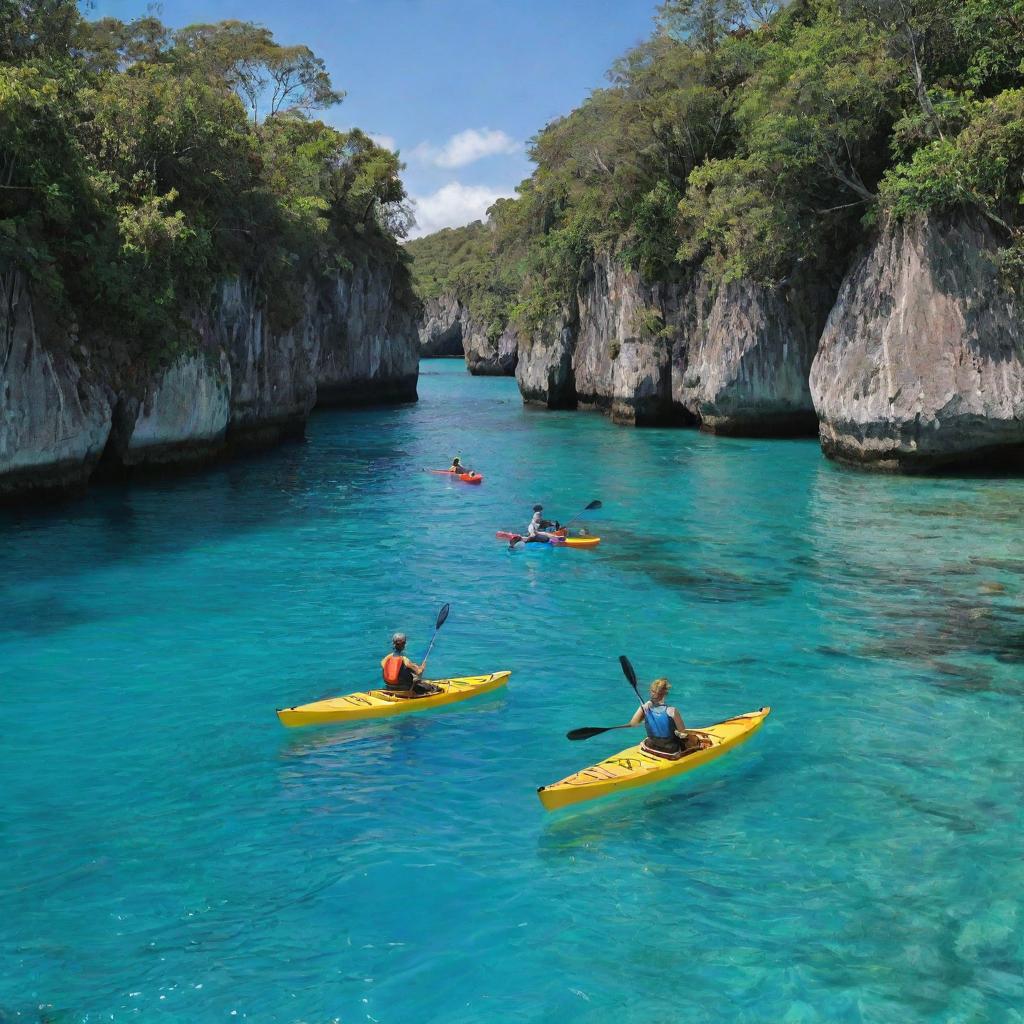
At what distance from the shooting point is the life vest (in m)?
12.4

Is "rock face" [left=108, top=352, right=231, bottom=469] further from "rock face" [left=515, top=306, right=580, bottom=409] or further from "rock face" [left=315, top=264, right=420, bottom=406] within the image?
"rock face" [left=515, top=306, right=580, bottom=409]

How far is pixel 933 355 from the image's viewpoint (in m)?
27.7

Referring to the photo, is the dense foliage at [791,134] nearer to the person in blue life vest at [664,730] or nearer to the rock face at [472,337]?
the person in blue life vest at [664,730]

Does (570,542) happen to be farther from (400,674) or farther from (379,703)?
(379,703)

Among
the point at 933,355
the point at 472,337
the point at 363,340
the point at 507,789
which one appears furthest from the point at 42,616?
the point at 472,337

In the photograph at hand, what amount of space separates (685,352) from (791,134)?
51.1 ft

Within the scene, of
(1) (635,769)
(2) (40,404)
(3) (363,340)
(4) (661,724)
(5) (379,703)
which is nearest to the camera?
(1) (635,769)

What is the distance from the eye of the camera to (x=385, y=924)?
7.98m

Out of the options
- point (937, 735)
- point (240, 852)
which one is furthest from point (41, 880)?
point (937, 735)

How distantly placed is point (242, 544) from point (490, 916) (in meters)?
14.9

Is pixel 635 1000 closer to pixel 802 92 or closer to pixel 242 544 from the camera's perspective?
pixel 242 544

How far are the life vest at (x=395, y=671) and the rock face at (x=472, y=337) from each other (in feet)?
260

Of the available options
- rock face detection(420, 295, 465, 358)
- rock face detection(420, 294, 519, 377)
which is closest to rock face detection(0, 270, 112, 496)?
rock face detection(420, 294, 519, 377)

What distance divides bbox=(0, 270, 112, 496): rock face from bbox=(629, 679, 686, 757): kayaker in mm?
17765
